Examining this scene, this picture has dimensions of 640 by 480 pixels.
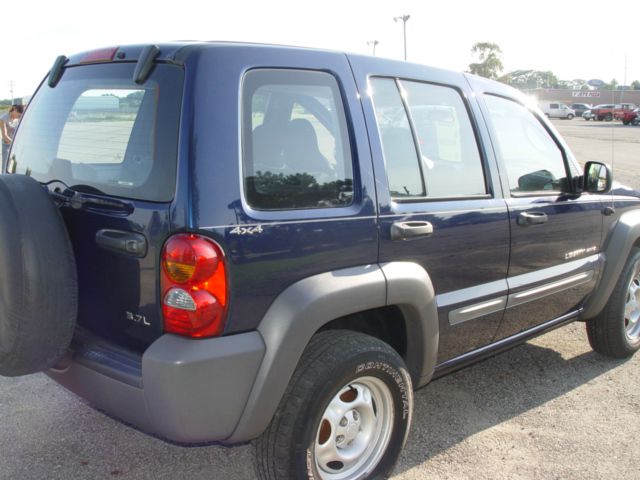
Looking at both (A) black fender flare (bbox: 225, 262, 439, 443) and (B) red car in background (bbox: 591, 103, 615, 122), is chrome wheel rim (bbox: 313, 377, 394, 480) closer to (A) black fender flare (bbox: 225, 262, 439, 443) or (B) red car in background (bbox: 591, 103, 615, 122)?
(A) black fender flare (bbox: 225, 262, 439, 443)

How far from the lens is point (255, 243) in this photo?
7.13 feet

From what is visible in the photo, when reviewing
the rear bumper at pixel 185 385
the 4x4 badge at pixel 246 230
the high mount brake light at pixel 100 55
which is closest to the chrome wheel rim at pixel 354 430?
the rear bumper at pixel 185 385

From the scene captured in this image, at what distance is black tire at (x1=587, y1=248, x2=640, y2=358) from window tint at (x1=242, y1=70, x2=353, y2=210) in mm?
2553

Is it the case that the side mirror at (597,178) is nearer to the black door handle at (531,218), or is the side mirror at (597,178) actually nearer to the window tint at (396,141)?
the black door handle at (531,218)

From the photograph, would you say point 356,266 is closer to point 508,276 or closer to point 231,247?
point 231,247

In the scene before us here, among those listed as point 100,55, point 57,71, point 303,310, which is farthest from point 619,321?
point 57,71

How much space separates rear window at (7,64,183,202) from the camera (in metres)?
2.19

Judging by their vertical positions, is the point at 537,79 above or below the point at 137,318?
above

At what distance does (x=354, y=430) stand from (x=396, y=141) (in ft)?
4.20

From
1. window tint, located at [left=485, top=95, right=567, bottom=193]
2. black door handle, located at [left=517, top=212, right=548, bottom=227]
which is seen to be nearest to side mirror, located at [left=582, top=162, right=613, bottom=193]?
window tint, located at [left=485, top=95, right=567, bottom=193]

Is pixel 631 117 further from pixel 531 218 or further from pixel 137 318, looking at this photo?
pixel 137 318

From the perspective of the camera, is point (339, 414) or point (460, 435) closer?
point (339, 414)

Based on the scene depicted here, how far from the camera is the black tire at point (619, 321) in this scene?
418 cm

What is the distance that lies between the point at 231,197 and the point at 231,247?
0.18m
